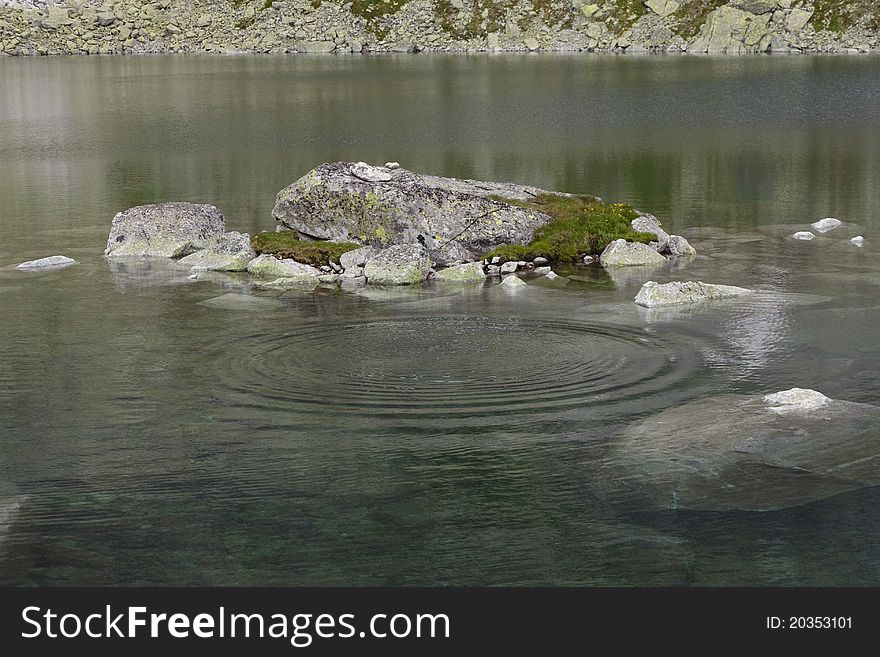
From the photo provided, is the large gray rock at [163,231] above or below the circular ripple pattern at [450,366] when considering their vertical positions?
above

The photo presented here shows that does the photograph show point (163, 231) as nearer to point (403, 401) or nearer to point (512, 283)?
point (512, 283)

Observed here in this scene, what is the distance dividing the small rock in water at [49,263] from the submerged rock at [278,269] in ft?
20.1

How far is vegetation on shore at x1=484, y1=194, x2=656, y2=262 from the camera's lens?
37.5m

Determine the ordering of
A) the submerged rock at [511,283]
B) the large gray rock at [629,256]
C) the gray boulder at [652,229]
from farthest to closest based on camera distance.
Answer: the gray boulder at [652,229] → the large gray rock at [629,256] → the submerged rock at [511,283]

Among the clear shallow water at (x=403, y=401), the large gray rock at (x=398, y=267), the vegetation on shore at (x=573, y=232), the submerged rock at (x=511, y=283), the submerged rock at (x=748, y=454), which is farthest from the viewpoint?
the vegetation on shore at (x=573, y=232)

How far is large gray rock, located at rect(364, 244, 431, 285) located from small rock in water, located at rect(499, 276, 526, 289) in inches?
105

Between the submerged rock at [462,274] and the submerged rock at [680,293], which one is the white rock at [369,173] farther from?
the submerged rock at [680,293]

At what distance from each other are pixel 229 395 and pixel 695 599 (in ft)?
37.0

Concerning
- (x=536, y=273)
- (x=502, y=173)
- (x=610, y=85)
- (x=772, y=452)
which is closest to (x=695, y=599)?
(x=772, y=452)

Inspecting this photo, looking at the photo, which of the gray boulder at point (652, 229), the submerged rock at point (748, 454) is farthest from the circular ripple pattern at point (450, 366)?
the gray boulder at point (652, 229)

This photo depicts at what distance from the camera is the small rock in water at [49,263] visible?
36.7 m

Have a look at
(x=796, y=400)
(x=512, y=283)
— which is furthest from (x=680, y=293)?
(x=796, y=400)

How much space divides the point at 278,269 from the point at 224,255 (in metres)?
2.56

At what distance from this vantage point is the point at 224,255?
3753 centimetres
